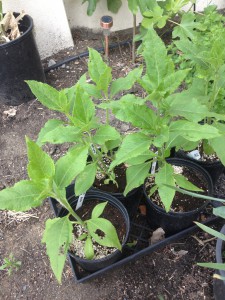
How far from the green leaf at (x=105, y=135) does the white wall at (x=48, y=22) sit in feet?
6.34

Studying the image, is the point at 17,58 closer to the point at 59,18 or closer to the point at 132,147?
the point at 59,18

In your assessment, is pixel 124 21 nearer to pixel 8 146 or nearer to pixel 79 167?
pixel 8 146

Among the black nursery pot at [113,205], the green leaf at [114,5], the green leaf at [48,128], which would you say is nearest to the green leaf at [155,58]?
the green leaf at [48,128]

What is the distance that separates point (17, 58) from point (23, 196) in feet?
5.53

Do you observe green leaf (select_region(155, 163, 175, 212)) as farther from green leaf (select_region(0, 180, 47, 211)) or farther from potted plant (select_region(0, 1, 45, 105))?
potted plant (select_region(0, 1, 45, 105))

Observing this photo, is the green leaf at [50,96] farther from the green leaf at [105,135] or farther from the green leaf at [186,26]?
the green leaf at [186,26]

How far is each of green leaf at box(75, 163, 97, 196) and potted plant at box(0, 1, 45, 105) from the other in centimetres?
146

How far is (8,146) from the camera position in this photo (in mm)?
2369

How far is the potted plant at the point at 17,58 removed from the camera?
7.79 feet

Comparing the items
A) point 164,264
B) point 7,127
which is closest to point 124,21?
point 7,127

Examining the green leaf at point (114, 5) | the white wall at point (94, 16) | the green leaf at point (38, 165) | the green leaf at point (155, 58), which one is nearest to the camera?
the green leaf at point (38, 165)

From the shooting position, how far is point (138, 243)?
1.74 m

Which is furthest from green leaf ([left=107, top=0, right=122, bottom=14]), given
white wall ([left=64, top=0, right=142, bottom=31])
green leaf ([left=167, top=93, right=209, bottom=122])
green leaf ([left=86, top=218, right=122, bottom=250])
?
green leaf ([left=86, top=218, right=122, bottom=250])

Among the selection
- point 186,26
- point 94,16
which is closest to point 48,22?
point 94,16
